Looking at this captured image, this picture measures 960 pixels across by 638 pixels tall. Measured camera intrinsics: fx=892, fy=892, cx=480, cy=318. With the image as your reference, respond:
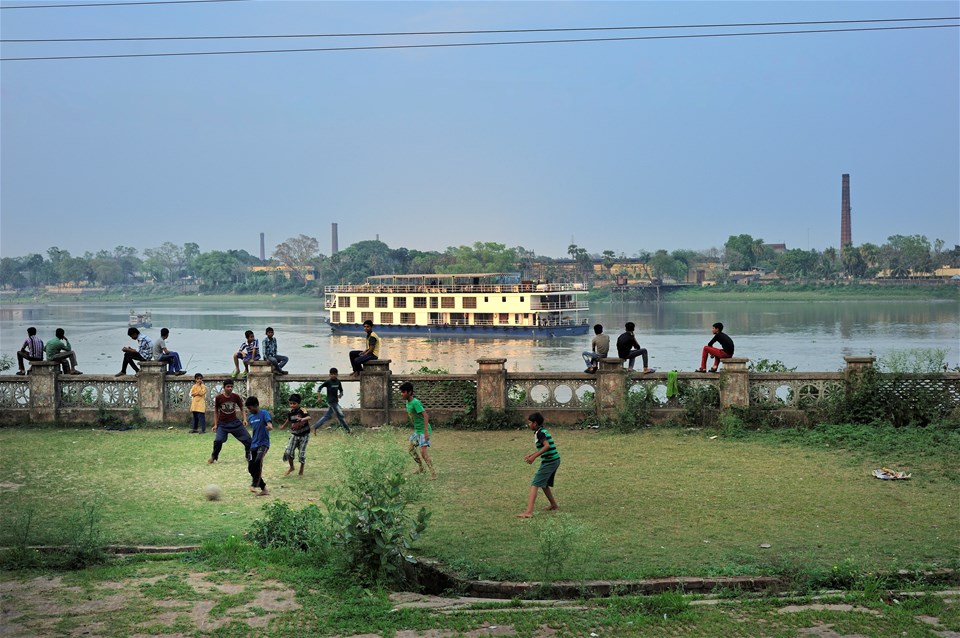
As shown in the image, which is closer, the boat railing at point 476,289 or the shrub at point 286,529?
the shrub at point 286,529

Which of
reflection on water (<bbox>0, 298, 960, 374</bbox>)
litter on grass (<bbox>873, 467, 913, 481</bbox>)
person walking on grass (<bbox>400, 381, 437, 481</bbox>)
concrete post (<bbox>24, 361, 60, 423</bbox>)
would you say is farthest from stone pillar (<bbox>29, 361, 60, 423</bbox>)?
reflection on water (<bbox>0, 298, 960, 374</bbox>)

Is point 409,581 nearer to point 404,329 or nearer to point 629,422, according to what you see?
point 629,422

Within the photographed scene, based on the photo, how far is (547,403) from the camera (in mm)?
16422

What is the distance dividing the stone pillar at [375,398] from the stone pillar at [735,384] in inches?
237

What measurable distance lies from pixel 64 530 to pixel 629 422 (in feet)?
30.7

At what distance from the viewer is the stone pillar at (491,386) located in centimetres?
1625

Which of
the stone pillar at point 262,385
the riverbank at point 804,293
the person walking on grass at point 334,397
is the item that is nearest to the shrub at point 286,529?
the person walking on grass at point 334,397

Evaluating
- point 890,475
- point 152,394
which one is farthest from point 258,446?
point 890,475

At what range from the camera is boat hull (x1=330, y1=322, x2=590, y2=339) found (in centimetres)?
6619

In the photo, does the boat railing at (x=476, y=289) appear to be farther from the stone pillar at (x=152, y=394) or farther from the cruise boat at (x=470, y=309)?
the stone pillar at (x=152, y=394)

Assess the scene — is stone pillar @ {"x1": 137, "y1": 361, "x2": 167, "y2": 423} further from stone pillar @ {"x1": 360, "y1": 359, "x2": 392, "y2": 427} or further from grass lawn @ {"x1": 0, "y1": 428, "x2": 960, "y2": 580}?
stone pillar @ {"x1": 360, "y1": 359, "x2": 392, "y2": 427}

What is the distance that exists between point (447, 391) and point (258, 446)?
5.55 m

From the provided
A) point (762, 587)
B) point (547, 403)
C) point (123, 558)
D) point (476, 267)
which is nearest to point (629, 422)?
point (547, 403)

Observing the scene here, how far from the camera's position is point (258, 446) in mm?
11562
